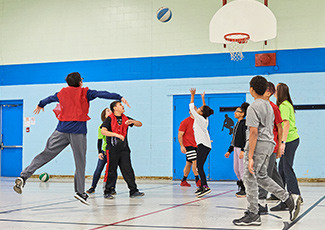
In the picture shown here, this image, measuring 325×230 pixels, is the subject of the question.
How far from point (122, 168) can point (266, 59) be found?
19.5 ft

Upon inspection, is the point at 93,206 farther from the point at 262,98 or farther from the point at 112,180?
the point at 262,98

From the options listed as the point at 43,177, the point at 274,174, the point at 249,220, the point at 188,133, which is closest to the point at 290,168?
the point at 274,174

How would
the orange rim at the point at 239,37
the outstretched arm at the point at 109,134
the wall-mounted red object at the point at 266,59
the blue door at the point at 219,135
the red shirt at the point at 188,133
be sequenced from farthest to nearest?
1. the blue door at the point at 219,135
2. the wall-mounted red object at the point at 266,59
3. the red shirt at the point at 188,133
4. the orange rim at the point at 239,37
5. the outstretched arm at the point at 109,134

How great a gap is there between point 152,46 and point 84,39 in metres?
2.11

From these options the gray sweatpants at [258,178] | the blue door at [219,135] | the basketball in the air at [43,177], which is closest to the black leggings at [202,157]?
the gray sweatpants at [258,178]

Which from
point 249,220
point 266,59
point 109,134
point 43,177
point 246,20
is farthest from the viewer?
point 43,177

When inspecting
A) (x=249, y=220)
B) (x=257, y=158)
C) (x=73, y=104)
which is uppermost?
(x=73, y=104)

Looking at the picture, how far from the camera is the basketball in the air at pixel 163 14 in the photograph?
11.4 metres

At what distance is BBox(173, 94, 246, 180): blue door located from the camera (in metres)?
11.8

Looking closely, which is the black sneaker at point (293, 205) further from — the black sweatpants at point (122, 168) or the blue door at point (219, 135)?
the blue door at point (219, 135)

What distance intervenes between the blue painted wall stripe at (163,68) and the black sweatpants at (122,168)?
17.5ft

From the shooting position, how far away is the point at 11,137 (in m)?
13.6

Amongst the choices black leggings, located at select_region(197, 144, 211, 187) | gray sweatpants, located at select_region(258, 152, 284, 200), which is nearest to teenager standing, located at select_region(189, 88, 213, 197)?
black leggings, located at select_region(197, 144, 211, 187)

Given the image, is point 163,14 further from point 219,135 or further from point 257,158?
point 257,158
